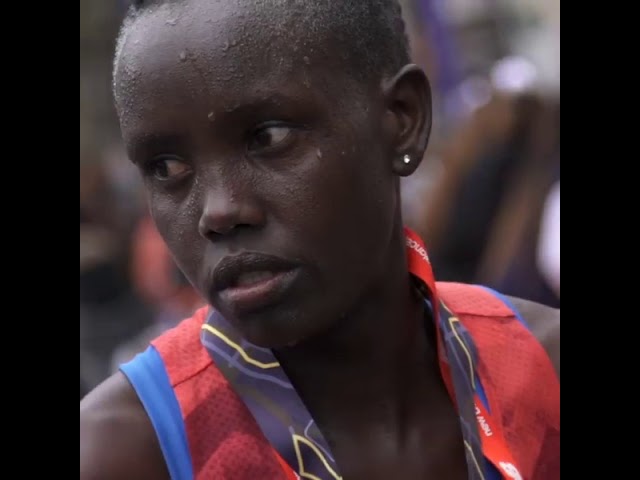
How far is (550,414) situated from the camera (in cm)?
232

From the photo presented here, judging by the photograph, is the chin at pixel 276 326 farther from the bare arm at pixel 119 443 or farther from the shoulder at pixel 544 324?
the shoulder at pixel 544 324

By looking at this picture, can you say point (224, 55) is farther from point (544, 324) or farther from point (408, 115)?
point (544, 324)

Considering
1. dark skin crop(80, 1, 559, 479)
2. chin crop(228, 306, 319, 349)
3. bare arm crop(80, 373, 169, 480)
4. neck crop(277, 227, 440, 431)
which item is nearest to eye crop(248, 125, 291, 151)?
dark skin crop(80, 1, 559, 479)

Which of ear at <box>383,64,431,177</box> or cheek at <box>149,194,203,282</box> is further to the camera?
ear at <box>383,64,431,177</box>

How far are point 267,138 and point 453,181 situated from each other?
9.04 feet

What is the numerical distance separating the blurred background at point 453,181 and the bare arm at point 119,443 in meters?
2.71

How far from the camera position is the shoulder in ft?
8.14

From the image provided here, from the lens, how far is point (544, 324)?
2.56 metres

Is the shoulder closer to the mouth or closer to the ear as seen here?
the ear

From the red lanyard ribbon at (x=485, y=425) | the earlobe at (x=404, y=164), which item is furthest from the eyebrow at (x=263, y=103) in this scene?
the red lanyard ribbon at (x=485, y=425)

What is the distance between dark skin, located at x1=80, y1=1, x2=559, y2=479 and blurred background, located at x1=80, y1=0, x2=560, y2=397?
2.37 m

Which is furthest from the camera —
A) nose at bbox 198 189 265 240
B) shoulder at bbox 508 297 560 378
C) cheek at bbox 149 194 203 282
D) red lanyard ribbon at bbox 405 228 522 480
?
shoulder at bbox 508 297 560 378

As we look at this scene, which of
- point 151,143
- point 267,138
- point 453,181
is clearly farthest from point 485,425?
point 453,181
